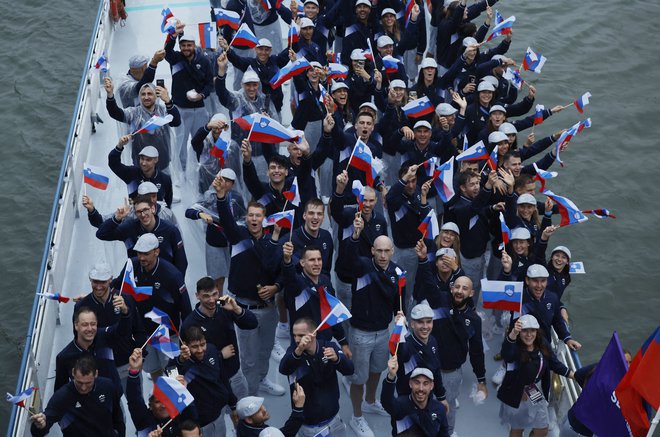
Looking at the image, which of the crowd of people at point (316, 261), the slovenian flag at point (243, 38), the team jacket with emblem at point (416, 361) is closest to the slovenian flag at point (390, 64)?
the crowd of people at point (316, 261)

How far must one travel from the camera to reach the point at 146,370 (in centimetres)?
1029

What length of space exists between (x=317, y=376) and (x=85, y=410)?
6.91ft

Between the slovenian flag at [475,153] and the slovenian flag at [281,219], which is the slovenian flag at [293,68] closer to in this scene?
the slovenian flag at [475,153]

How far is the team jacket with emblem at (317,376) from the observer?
8.98m

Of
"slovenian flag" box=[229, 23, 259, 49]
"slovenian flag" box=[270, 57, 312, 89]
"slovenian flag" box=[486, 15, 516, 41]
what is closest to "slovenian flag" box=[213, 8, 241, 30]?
"slovenian flag" box=[229, 23, 259, 49]

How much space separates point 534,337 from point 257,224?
3016 millimetres

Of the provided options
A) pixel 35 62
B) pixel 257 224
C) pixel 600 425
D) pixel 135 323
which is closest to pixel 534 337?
pixel 600 425

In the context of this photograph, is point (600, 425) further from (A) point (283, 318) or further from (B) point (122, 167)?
(B) point (122, 167)

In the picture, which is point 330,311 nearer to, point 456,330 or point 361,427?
point 456,330

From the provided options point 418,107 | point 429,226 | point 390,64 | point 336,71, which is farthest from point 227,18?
point 429,226

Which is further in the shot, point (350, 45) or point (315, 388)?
point (350, 45)

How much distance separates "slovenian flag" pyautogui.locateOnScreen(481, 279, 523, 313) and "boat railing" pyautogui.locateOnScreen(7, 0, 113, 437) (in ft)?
15.5

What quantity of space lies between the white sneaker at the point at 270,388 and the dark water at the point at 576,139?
4948mm

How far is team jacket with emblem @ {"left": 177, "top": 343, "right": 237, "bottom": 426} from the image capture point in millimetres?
8789
